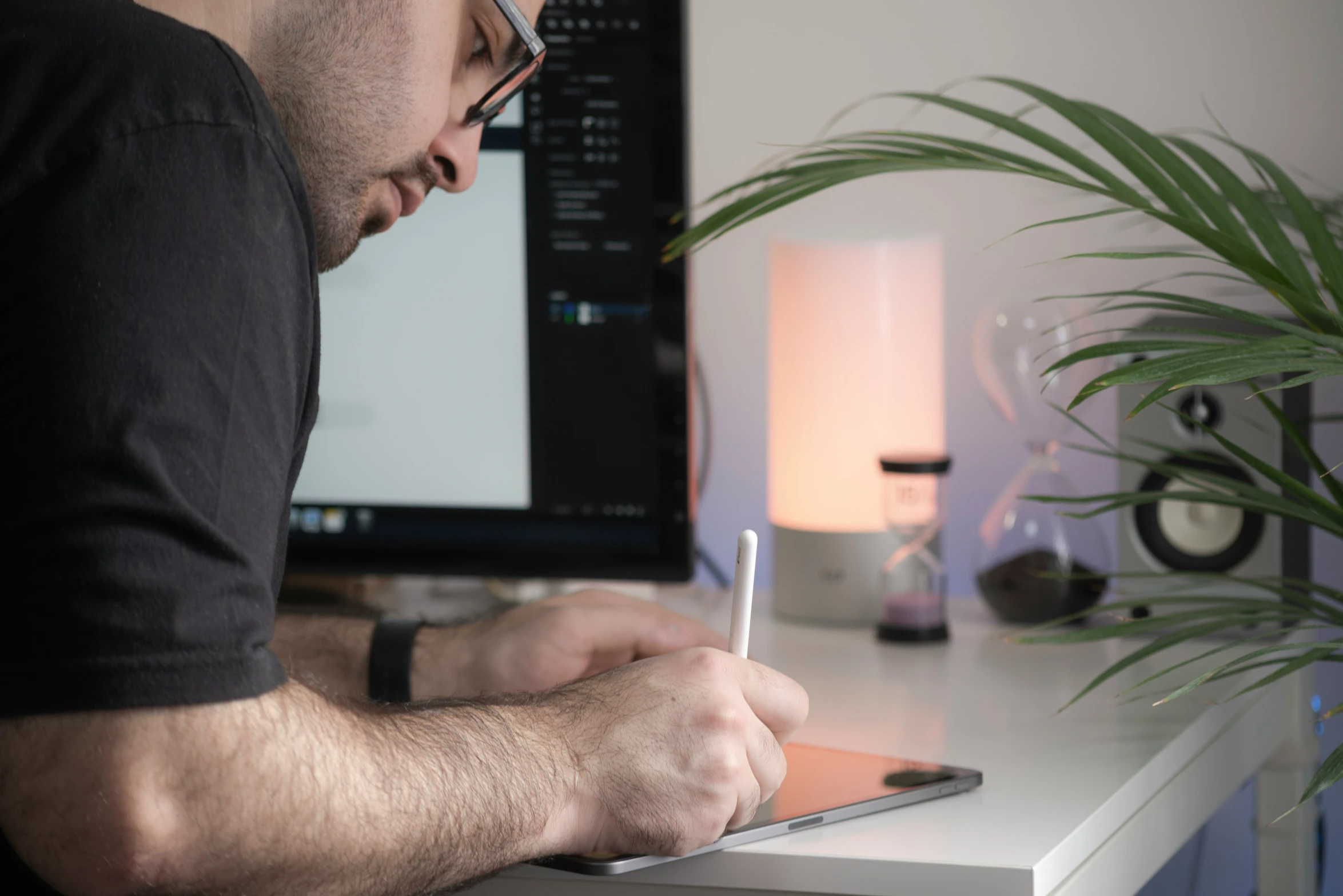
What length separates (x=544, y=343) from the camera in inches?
47.0

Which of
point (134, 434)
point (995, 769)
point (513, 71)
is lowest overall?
point (995, 769)

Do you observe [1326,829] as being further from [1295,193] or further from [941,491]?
[1295,193]

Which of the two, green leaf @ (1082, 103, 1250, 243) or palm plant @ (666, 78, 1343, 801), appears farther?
green leaf @ (1082, 103, 1250, 243)

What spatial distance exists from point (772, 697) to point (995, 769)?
175 mm

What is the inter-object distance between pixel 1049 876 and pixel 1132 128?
45cm

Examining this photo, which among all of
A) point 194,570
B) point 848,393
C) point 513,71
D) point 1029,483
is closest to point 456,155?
point 513,71

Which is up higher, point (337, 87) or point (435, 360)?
point (337, 87)

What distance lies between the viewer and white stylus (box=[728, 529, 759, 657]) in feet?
2.52

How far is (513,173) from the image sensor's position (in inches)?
46.6

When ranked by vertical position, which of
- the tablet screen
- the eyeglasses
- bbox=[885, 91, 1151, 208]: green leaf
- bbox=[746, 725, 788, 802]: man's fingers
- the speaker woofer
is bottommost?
the tablet screen

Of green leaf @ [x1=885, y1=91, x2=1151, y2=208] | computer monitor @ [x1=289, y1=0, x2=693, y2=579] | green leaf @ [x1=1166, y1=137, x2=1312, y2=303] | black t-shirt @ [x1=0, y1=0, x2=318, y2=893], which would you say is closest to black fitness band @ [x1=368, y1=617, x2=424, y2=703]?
computer monitor @ [x1=289, y1=0, x2=693, y2=579]

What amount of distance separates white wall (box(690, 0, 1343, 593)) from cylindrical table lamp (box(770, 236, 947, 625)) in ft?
0.20

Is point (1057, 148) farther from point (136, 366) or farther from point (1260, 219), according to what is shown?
point (136, 366)

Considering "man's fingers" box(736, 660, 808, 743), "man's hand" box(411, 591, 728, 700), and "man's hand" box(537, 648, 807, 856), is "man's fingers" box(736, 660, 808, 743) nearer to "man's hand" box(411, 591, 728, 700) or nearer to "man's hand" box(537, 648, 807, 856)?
"man's hand" box(537, 648, 807, 856)
